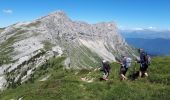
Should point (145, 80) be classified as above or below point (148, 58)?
below

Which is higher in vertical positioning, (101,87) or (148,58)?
(148,58)

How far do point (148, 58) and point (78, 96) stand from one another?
10350 millimetres

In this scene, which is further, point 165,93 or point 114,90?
point 114,90

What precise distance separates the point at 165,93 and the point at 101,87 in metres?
7.92

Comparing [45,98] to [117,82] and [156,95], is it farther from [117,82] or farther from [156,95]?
[156,95]

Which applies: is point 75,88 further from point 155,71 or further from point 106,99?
point 155,71

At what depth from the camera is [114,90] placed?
36.0 meters

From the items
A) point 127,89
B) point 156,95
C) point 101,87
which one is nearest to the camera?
point 156,95

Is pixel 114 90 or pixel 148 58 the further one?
pixel 148 58

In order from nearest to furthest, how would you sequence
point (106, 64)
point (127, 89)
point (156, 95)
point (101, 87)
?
point (156, 95) < point (127, 89) < point (101, 87) < point (106, 64)

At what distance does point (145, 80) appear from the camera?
40.0m

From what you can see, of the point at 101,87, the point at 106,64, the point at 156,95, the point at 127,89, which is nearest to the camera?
the point at 156,95

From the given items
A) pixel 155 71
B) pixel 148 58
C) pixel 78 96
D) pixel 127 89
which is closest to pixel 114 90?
pixel 127 89

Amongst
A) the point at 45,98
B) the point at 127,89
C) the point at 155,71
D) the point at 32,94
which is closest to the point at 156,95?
the point at 127,89
